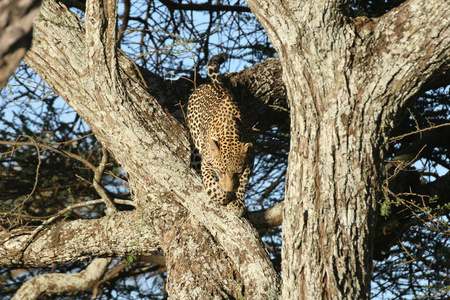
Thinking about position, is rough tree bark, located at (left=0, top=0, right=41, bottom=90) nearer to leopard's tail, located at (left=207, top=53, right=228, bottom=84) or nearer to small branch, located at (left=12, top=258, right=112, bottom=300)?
leopard's tail, located at (left=207, top=53, right=228, bottom=84)

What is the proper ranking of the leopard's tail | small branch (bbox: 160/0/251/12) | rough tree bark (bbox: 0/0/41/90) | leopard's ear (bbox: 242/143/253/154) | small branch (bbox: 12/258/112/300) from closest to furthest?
1. rough tree bark (bbox: 0/0/41/90)
2. leopard's ear (bbox: 242/143/253/154)
3. small branch (bbox: 12/258/112/300)
4. the leopard's tail
5. small branch (bbox: 160/0/251/12)

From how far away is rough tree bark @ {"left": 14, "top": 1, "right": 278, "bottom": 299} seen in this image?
Result: 4.29m

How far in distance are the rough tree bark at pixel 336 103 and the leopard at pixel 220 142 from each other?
4.54 feet

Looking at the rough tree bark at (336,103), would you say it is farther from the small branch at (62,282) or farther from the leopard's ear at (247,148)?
the small branch at (62,282)

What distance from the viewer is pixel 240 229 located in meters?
4.46

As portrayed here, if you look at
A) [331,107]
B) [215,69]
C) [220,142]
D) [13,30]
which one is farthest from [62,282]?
[13,30]

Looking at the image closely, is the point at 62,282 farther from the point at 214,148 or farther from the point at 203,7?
the point at 203,7

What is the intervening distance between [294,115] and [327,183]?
0.49m

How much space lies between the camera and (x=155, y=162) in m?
4.51

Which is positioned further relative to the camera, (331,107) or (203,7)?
(203,7)

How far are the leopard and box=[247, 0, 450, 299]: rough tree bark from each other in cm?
139

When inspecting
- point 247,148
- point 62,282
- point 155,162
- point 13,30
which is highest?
point 247,148

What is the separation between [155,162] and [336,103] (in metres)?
1.63

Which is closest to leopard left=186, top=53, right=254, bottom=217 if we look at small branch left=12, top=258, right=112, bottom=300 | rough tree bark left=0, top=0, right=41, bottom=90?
small branch left=12, top=258, right=112, bottom=300
